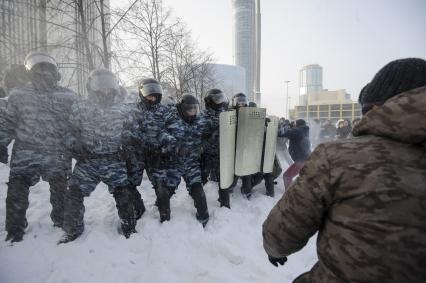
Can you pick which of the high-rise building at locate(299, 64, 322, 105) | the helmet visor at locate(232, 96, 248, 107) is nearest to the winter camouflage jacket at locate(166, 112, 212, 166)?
the helmet visor at locate(232, 96, 248, 107)

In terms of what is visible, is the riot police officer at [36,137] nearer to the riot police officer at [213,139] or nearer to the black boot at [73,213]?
the black boot at [73,213]

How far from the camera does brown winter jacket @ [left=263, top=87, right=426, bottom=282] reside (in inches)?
35.9

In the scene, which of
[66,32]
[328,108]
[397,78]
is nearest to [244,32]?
[328,108]

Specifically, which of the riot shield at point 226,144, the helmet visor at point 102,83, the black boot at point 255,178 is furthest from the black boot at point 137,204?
the black boot at point 255,178

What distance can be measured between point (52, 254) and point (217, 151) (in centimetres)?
248

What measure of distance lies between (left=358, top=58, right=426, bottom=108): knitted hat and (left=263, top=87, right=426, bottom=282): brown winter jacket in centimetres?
16

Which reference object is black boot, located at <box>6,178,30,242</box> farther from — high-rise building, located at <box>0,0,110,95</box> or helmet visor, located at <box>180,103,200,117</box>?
high-rise building, located at <box>0,0,110,95</box>

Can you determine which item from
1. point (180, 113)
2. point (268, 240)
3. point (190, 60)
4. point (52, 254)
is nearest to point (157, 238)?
point (52, 254)

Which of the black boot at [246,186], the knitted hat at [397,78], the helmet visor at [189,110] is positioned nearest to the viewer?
the knitted hat at [397,78]

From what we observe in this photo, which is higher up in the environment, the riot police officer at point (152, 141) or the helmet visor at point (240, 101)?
the helmet visor at point (240, 101)

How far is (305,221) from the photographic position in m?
1.15

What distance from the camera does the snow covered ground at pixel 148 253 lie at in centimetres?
269

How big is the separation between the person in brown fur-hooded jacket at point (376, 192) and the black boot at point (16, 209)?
2.99 meters

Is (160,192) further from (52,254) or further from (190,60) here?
(190,60)
